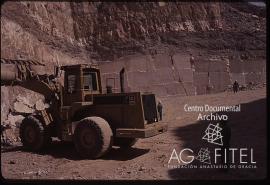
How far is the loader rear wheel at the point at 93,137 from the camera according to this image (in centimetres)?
984

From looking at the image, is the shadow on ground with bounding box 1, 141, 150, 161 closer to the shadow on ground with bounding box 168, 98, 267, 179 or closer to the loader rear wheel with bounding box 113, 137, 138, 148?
the loader rear wheel with bounding box 113, 137, 138, 148

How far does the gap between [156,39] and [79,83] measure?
26005 millimetres

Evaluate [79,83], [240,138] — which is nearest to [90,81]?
[79,83]

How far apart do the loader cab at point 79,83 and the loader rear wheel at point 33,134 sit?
1077 mm

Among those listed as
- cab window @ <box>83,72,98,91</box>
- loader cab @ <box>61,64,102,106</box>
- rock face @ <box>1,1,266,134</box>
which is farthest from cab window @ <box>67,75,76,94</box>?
rock face @ <box>1,1,266,134</box>

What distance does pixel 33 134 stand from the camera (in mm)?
11227

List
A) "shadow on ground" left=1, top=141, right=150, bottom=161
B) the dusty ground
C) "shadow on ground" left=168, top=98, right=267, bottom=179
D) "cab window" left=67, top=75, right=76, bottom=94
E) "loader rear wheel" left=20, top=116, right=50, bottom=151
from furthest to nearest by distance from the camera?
"loader rear wheel" left=20, top=116, right=50, bottom=151, "cab window" left=67, top=75, right=76, bottom=94, "shadow on ground" left=1, top=141, right=150, bottom=161, the dusty ground, "shadow on ground" left=168, top=98, right=267, bottom=179

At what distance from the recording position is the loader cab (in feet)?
34.6

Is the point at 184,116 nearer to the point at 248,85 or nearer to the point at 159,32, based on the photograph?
the point at 248,85

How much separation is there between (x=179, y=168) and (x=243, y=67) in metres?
27.7

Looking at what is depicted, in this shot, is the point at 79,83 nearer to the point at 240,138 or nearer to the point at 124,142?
the point at 124,142

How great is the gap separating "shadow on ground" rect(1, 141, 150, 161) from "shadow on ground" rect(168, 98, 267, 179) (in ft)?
5.18

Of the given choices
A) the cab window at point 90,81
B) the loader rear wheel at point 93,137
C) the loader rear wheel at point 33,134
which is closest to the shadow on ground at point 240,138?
the loader rear wheel at point 93,137

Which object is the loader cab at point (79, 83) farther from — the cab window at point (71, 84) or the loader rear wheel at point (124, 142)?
the loader rear wheel at point (124, 142)
